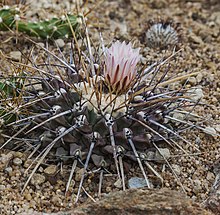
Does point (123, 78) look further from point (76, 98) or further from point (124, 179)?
point (124, 179)

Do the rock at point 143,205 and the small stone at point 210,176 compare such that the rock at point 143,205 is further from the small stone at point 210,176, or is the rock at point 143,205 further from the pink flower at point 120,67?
the pink flower at point 120,67

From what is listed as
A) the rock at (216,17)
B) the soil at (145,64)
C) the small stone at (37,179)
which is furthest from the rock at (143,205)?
the rock at (216,17)

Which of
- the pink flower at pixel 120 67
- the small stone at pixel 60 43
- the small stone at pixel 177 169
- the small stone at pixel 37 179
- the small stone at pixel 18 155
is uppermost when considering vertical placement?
the pink flower at pixel 120 67

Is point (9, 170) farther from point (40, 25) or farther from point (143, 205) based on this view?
point (40, 25)

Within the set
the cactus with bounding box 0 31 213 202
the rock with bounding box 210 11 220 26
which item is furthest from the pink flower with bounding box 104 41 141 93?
the rock with bounding box 210 11 220 26

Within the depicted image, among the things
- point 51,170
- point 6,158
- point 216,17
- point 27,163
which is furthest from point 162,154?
point 216,17

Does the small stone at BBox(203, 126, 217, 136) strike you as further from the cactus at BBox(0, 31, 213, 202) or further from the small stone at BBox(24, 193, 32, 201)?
the small stone at BBox(24, 193, 32, 201)

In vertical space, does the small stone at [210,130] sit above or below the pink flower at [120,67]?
below

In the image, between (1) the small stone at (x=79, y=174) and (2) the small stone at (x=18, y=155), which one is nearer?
(1) the small stone at (x=79, y=174)
